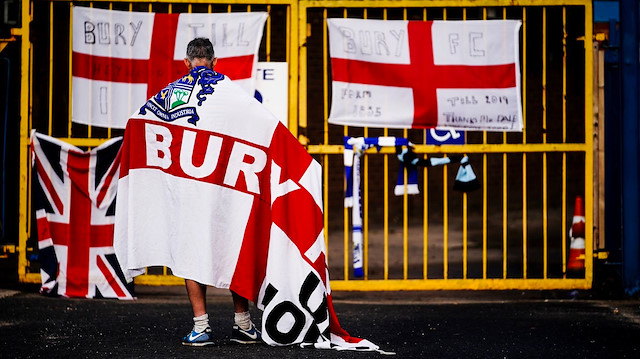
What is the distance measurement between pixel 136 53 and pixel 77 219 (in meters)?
1.38

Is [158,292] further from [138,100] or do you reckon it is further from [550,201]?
[550,201]

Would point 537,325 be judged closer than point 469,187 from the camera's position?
Yes

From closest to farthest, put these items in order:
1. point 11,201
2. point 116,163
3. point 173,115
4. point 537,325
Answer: point 173,115 < point 537,325 < point 116,163 < point 11,201

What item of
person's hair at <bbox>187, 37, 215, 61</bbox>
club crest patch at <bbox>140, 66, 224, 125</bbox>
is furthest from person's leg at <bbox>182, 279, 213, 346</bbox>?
person's hair at <bbox>187, 37, 215, 61</bbox>

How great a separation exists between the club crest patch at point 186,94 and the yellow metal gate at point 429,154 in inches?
85.7

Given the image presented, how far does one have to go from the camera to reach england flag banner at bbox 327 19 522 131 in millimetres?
7513

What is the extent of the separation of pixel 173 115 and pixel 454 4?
307 centimetres

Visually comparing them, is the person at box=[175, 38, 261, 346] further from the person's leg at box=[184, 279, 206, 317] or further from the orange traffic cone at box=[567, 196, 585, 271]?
the orange traffic cone at box=[567, 196, 585, 271]

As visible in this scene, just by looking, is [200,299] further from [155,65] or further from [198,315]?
[155,65]

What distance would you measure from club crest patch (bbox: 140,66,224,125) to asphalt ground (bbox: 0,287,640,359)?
4.26ft

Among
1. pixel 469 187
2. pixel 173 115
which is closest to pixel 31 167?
pixel 173 115

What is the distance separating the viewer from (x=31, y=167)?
24.0ft

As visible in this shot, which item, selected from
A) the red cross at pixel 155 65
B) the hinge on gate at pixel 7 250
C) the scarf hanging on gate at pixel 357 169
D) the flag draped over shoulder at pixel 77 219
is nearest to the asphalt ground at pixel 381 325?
the flag draped over shoulder at pixel 77 219

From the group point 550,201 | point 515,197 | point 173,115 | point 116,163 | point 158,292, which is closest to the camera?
point 173,115
